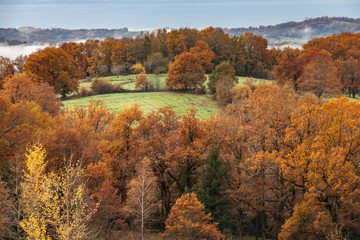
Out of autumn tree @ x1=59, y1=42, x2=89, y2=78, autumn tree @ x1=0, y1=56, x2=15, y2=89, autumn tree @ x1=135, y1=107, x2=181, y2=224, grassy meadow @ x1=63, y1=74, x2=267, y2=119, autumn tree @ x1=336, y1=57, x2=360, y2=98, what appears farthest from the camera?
autumn tree @ x1=59, y1=42, x2=89, y2=78

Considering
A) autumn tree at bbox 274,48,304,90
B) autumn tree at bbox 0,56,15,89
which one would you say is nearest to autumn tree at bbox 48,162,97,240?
autumn tree at bbox 274,48,304,90

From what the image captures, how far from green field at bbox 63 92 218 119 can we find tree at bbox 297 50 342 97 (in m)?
22.4

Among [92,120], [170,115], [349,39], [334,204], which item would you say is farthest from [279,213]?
[349,39]

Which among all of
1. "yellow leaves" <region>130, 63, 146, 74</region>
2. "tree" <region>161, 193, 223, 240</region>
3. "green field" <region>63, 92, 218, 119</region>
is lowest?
"tree" <region>161, 193, 223, 240</region>

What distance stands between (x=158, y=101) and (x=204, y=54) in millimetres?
36752

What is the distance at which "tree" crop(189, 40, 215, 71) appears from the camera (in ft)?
340

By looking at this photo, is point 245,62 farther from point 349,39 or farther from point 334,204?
point 334,204

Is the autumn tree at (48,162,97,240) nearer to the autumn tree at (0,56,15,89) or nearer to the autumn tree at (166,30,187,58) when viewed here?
the autumn tree at (0,56,15,89)

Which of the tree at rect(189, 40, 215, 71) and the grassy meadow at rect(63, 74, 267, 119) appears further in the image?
the tree at rect(189, 40, 215, 71)

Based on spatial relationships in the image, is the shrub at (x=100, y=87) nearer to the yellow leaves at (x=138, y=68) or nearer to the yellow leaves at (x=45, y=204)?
the yellow leaves at (x=138, y=68)

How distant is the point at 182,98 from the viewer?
7994 cm

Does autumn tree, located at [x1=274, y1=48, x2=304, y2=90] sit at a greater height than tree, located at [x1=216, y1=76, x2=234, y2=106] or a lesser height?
greater

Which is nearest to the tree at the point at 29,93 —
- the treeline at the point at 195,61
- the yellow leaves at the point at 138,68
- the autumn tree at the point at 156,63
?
the treeline at the point at 195,61

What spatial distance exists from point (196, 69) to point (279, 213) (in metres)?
59.5
